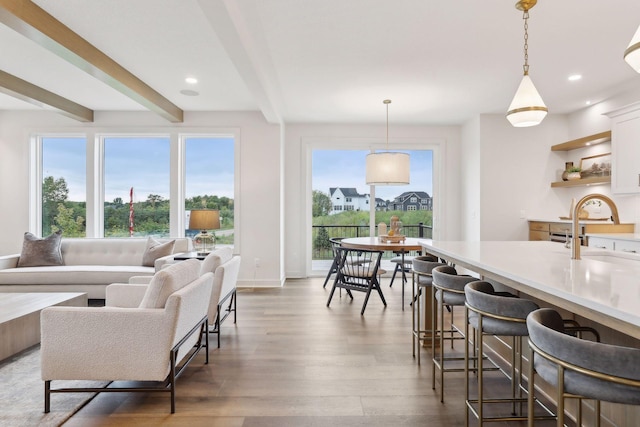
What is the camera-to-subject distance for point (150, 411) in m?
2.02

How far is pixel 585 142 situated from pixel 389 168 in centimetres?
263

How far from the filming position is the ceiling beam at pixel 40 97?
392 cm

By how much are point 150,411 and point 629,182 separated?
4969mm

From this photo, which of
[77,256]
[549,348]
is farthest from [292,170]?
[549,348]

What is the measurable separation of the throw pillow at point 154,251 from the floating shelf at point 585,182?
5.43 meters

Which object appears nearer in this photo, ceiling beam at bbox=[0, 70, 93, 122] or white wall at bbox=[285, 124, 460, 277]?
ceiling beam at bbox=[0, 70, 93, 122]

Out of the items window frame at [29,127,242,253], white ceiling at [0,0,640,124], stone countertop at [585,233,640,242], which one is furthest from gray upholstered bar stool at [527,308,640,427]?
window frame at [29,127,242,253]

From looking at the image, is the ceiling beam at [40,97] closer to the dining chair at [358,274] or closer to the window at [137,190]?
the window at [137,190]

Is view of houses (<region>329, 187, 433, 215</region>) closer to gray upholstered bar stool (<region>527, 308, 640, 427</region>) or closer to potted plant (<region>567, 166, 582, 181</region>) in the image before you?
potted plant (<region>567, 166, 582, 181</region>)

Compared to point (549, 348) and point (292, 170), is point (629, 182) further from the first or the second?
point (292, 170)

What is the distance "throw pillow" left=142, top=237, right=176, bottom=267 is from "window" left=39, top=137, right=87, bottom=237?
160cm

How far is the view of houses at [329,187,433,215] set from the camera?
6098 mm

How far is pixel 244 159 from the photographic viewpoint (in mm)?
5316

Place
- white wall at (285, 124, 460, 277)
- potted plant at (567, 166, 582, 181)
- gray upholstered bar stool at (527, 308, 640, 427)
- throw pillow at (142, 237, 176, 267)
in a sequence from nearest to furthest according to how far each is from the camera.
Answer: gray upholstered bar stool at (527, 308, 640, 427)
throw pillow at (142, 237, 176, 267)
potted plant at (567, 166, 582, 181)
white wall at (285, 124, 460, 277)
